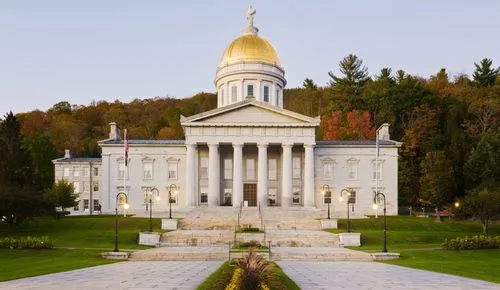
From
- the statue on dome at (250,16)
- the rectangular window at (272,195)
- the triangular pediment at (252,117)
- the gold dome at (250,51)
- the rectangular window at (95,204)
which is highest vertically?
the statue on dome at (250,16)

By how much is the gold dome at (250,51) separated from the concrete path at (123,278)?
52.5 m

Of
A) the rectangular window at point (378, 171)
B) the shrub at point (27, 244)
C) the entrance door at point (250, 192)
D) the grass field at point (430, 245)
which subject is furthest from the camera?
the rectangular window at point (378, 171)

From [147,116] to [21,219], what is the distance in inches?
3282

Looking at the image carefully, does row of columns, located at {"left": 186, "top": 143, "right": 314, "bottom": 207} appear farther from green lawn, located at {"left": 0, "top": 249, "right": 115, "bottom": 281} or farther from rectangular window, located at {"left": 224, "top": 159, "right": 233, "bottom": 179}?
green lawn, located at {"left": 0, "top": 249, "right": 115, "bottom": 281}

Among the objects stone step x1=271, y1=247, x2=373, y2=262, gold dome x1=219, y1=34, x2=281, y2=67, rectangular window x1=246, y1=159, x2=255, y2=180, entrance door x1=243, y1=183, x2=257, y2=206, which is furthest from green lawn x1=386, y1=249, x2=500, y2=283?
gold dome x1=219, y1=34, x2=281, y2=67

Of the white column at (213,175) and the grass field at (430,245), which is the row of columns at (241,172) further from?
the grass field at (430,245)

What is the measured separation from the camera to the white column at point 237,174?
210 feet

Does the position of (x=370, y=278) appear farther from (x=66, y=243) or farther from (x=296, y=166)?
(x=296, y=166)

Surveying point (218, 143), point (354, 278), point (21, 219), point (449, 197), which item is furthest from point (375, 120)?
point (354, 278)

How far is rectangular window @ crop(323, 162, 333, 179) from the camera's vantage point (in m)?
69.5

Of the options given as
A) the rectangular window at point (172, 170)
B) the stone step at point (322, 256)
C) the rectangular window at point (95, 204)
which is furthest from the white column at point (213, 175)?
the rectangular window at point (95, 204)

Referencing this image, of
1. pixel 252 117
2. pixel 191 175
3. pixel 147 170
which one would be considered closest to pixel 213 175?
pixel 191 175

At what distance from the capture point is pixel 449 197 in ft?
234

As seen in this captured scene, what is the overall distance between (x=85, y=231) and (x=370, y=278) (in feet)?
99.4
